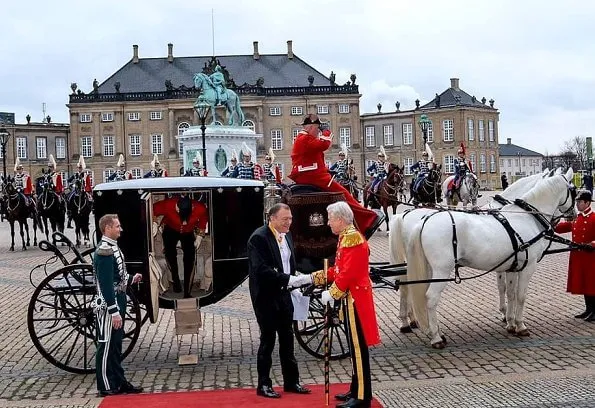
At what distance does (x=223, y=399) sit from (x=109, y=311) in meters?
1.30

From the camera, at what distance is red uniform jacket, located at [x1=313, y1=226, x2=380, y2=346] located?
618 cm

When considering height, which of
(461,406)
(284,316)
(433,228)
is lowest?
(461,406)

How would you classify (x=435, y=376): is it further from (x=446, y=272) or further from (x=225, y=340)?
(x=225, y=340)

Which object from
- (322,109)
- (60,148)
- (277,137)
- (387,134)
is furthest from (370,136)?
(60,148)

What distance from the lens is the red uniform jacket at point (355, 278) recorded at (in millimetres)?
6176

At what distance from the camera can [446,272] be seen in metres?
8.60

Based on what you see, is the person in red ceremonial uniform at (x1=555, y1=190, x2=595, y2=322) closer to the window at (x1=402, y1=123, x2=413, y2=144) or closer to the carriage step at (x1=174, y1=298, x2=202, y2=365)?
the carriage step at (x1=174, y1=298, x2=202, y2=365)

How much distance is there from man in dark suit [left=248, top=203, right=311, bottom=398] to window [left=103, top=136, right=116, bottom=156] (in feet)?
266

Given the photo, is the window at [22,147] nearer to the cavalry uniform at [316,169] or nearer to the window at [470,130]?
the window at [470,130]

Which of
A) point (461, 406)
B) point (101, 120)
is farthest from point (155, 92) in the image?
point (461, 406)

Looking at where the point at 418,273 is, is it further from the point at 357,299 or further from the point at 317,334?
the point at 357,299

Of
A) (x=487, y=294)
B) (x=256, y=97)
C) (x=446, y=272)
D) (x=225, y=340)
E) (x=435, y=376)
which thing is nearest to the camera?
(x=435, y=376)

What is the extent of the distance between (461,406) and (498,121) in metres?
90.2

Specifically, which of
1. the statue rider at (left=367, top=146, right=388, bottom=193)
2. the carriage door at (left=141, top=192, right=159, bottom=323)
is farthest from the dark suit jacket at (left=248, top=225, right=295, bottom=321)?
the statue rider at (left=367, top=146, right=388, bottom=193)
